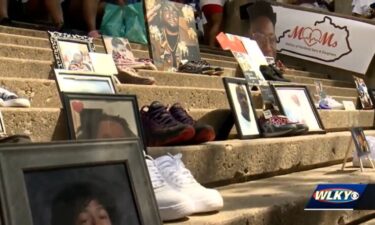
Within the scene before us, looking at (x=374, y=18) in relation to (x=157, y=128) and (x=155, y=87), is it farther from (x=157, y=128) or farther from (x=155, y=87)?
(x=157, y=128)

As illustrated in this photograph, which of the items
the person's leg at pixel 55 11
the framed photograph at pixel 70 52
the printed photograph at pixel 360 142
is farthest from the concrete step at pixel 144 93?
the person's leg at pixel 55 11

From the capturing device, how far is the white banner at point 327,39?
9.12 meters

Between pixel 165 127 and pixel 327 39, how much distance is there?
641 cm

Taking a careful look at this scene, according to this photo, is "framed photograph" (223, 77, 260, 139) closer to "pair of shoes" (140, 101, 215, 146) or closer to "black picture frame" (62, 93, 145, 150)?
"pair of shoes" (140, 101, 215, 146)

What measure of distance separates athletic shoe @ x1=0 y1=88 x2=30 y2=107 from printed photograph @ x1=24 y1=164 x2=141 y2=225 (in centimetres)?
136

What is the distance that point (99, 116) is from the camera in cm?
288

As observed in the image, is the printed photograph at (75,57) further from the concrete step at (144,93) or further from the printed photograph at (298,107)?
the printed photograph at (298,107)

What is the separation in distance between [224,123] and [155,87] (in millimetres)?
537

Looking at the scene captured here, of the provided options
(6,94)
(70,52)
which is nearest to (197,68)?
(70,52)

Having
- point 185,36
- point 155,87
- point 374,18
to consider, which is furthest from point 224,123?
point 374,18

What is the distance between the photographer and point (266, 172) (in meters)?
4.02

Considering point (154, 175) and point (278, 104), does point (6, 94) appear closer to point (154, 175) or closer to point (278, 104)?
point (154, 175)

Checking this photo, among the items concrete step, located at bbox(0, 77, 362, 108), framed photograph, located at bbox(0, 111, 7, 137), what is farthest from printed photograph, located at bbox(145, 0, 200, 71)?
framed photograph, located at bbox(0, 111, 7, 137)

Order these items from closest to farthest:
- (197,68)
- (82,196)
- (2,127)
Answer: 1. (82,196)
2. (2,127)
3. (197,68)
